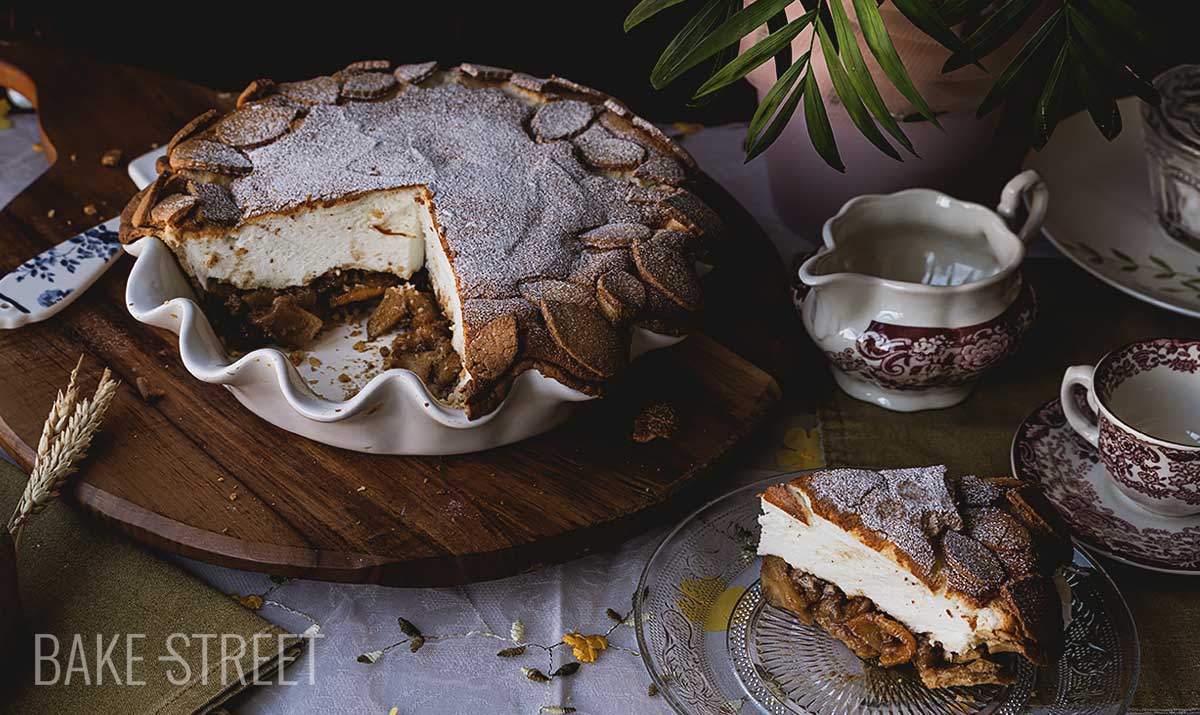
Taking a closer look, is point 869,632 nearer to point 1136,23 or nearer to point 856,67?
point 856,67

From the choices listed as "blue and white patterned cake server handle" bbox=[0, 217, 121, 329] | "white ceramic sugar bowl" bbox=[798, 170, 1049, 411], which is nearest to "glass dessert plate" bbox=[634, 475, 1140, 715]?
"white ceramic sugar bowl" bbox=[798, 170, 1049, 411]

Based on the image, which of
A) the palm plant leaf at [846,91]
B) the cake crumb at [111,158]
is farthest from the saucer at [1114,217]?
the cake crumb at [111,158]

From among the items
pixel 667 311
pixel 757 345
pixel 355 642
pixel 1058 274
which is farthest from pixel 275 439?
pixel 1058 274

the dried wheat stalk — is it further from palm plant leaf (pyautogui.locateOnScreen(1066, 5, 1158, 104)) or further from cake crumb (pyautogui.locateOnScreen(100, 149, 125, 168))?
palm plant leaf (pyautogui.locateOnScreen(1066, 5, 1158, 104))

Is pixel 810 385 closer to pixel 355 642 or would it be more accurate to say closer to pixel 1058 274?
pixel 1058 274

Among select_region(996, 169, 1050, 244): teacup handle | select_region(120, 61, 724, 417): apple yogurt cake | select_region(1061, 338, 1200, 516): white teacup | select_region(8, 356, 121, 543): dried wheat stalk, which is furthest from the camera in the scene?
select_region(996, 169, 1050, 244): teacup handle

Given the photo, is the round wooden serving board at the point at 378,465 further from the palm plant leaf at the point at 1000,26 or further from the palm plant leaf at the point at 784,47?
the palm plant leaf at the point at 1000,26
